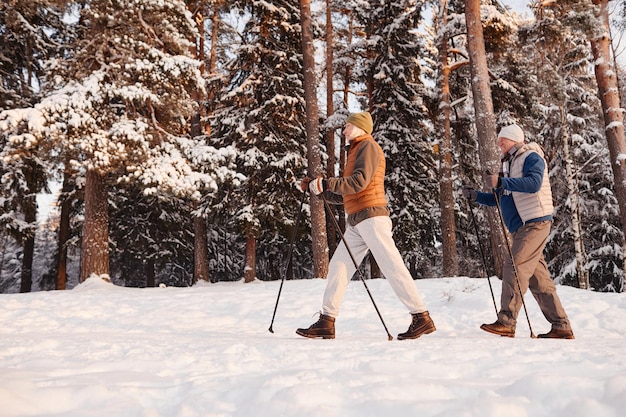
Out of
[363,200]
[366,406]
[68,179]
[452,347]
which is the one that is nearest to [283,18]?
[68,179]

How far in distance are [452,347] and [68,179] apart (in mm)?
15629

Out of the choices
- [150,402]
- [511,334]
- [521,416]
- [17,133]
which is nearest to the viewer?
[521,416]

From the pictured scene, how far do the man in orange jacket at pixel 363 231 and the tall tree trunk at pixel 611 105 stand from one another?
26.2 ft

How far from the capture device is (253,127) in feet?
48.0

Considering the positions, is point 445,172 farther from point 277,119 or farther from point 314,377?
point 314,377

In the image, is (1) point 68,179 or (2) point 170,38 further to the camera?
(1) point 68,179

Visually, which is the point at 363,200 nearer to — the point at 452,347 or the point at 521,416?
the point at 452,347

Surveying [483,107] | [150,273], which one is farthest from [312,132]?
[150,273]

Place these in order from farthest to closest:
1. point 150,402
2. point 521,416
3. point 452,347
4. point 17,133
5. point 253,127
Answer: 1. point 253,127
2. point 17,133
3. point 452,347
4. point 150,402
5. point 521,416

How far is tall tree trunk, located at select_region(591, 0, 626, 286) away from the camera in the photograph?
9.67 m

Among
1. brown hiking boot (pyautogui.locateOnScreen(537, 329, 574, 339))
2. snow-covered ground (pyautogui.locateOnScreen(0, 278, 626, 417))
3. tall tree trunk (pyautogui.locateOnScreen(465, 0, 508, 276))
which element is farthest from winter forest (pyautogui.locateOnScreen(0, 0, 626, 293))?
snow-covered ground (pyautogui.locateOnScreen(0, 278, 626, 417))

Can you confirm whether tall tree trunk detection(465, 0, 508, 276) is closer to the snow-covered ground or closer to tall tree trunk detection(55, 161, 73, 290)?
the snow-covered ground

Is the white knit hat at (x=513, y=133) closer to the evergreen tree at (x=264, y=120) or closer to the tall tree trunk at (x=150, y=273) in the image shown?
the evergreen tree at (x=264, y=120)

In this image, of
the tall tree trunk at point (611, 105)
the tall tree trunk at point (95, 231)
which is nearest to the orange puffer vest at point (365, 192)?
the tall tree trunk at point (95, 231)
